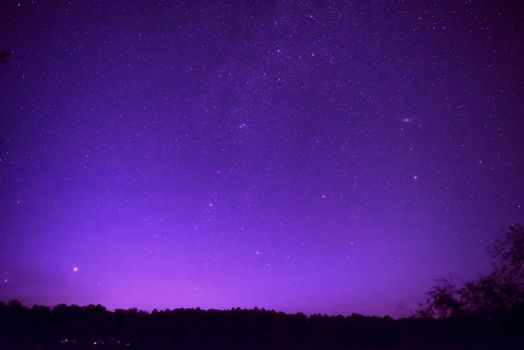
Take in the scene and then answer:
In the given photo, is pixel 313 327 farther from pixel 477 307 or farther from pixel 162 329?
pixel 477 307

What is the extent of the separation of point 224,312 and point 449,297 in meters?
17.4

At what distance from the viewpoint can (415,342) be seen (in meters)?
28.2

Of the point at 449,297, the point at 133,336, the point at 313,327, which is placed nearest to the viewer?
the point at 449,297

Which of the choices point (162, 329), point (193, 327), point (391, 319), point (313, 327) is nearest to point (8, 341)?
point (162, 329)

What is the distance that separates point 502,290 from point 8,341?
101 ft

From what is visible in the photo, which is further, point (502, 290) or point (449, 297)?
Result: point (449, 297)

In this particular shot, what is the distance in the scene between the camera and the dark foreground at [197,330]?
28891 mm

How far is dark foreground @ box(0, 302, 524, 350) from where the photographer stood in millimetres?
28891

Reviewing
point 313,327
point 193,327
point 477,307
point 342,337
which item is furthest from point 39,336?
point 477,307

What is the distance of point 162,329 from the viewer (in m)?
30.8

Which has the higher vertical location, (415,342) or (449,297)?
(449,297)

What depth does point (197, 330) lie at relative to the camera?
3164cm

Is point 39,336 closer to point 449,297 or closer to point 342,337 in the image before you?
point 342,337

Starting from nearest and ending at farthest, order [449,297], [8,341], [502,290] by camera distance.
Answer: [502,290] < [449,297] < [8,341]
